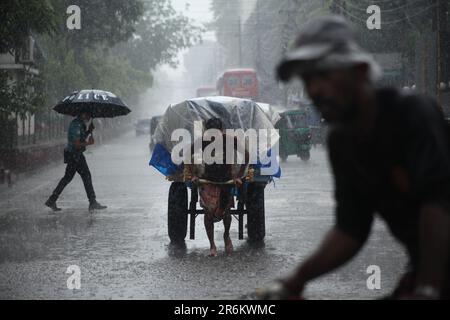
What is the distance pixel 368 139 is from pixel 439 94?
86.6 ft

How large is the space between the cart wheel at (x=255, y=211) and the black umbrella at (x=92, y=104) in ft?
15.3

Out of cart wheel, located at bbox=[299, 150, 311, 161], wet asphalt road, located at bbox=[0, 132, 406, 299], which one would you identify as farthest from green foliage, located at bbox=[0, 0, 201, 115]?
cart wheel, located at bbox=[299, 150, 311, 161]

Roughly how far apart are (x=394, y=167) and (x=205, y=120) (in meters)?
8.06

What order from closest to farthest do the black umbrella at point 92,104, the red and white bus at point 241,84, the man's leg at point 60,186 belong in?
the black umbrella at point 92,104, the man's leg at point 60,186, the red and white bus at point 241,84

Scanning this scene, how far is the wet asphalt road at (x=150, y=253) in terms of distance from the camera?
7570mm

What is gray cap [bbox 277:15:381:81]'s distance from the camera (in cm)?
248

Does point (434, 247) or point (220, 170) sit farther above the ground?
point (434, 247)

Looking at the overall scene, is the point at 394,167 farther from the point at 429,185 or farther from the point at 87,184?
the point at 87,184

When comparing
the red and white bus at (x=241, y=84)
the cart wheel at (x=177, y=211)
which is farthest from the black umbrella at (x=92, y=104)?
the red and white bus at (x=241, y=84)

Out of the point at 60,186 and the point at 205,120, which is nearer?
the point at 205,120

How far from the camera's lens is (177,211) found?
10203 millimetres

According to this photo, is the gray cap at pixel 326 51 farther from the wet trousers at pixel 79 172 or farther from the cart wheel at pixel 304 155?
the cart wheel at pixel 304 155

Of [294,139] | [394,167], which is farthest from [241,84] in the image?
[394,167]

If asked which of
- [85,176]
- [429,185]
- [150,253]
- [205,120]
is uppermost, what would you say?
[205,120]
